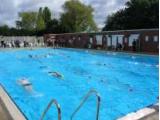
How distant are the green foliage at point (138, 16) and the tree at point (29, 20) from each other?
88.2 feet

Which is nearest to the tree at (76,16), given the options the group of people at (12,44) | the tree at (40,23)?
→ the tree at (40,23)

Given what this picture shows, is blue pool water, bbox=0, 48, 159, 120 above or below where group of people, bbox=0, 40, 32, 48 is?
below

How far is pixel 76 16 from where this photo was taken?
5362cm

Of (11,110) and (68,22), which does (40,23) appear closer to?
(68,22)

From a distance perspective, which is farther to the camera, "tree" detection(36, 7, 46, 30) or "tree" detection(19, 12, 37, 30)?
"tree" detection(19, 12, 37, 30)

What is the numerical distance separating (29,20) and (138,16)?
33.1 metres

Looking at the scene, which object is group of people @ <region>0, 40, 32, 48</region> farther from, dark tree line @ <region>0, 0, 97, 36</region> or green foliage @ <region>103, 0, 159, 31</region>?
dark tree line @ <region>0, 0, 97, 36</region>

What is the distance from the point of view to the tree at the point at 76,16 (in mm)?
52250

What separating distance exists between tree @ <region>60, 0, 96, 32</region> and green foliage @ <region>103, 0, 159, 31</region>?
13372 mm

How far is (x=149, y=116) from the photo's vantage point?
582 cm

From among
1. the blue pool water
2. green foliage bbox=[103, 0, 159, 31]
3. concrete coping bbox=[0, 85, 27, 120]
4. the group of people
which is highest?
green foliage bbox=[103, 0, 159, 31]

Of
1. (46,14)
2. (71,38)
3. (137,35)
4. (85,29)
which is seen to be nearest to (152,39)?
(137,35)

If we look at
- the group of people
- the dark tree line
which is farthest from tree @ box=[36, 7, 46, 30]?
the group of people

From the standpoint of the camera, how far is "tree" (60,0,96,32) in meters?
52.2
